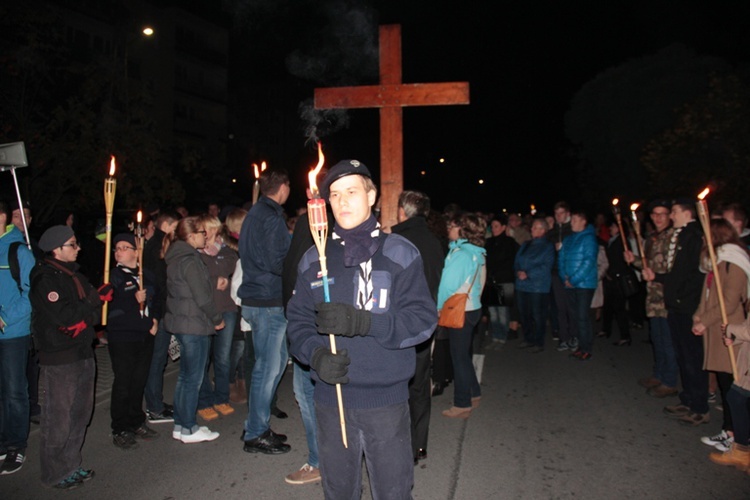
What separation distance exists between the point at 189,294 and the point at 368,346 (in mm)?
3078

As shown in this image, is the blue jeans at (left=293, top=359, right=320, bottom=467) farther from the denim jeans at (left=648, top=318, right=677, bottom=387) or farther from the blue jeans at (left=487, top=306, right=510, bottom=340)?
the blue jeans at (left=487, top=306, right=510, bottom=340)

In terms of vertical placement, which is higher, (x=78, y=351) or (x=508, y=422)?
(x=78, y=351)

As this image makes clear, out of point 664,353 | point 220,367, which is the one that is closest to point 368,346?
point 220,367

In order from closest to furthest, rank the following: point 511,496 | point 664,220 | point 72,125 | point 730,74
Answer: point 511,496 → point 664,220 → point 72,125 → point 730,74

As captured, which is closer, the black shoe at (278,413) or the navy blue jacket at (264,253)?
the navy blue jacket at (264,253)

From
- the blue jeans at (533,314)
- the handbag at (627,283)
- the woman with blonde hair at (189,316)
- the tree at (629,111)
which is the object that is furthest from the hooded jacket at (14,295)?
the tree at (629,111)

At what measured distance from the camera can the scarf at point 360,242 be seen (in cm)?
298

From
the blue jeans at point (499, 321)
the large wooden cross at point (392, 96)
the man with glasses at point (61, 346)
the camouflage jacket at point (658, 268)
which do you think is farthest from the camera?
the blue jeans at point (499, 321)

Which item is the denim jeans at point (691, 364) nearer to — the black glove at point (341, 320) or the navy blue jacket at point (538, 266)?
the navy blue jacket at point (538, 266)

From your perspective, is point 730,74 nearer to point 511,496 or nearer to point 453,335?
point 453,335

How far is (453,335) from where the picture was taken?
6.14 metres

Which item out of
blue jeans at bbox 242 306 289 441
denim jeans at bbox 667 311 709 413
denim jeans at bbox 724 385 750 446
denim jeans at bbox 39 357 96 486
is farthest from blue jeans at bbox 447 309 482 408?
denim jeans at bbox 39 357 96 486

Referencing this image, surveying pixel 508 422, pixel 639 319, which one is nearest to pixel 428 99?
pixel 508 422

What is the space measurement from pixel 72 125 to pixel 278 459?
13242 mm
